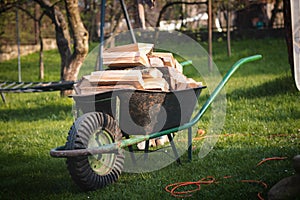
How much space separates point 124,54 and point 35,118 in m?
3.56

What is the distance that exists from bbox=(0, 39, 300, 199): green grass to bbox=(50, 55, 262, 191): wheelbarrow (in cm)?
16

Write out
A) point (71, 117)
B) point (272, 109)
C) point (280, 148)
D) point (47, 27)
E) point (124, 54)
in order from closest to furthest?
1. point (124, 54)
2. point (280, 148)
3. point (272, 109)
4. point (71, 117)
5. point (47, 27)

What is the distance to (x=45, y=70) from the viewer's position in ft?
42.5

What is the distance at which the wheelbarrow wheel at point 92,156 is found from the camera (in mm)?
3016

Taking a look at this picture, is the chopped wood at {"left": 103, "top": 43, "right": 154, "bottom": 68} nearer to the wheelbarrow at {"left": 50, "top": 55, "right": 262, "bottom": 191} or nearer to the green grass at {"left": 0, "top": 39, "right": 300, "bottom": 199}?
the wheelbarrow at {"left": 50, "top": 55, "right": 262, "bottom": 191}

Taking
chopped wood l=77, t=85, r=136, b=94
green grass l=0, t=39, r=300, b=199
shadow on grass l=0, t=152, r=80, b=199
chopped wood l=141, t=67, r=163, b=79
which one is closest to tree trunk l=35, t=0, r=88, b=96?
green grass l=0, t=39, r=300, b=199

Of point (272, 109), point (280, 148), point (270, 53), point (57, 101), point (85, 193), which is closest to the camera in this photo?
point (85, 193)

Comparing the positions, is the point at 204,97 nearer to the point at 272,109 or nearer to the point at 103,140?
the point at 272,109

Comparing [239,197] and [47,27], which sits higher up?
[47,27]

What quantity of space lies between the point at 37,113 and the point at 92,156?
166 inches

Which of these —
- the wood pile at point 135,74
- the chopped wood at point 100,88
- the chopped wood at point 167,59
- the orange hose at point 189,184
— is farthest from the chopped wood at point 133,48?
the orange hose at point 189,184

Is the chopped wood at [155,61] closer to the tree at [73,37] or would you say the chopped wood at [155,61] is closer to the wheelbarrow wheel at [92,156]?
the wheelbarrow wheel at [92,156]

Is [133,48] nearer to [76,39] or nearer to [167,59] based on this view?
[167,59]

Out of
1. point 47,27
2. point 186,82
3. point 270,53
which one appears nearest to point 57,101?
point 186,82
